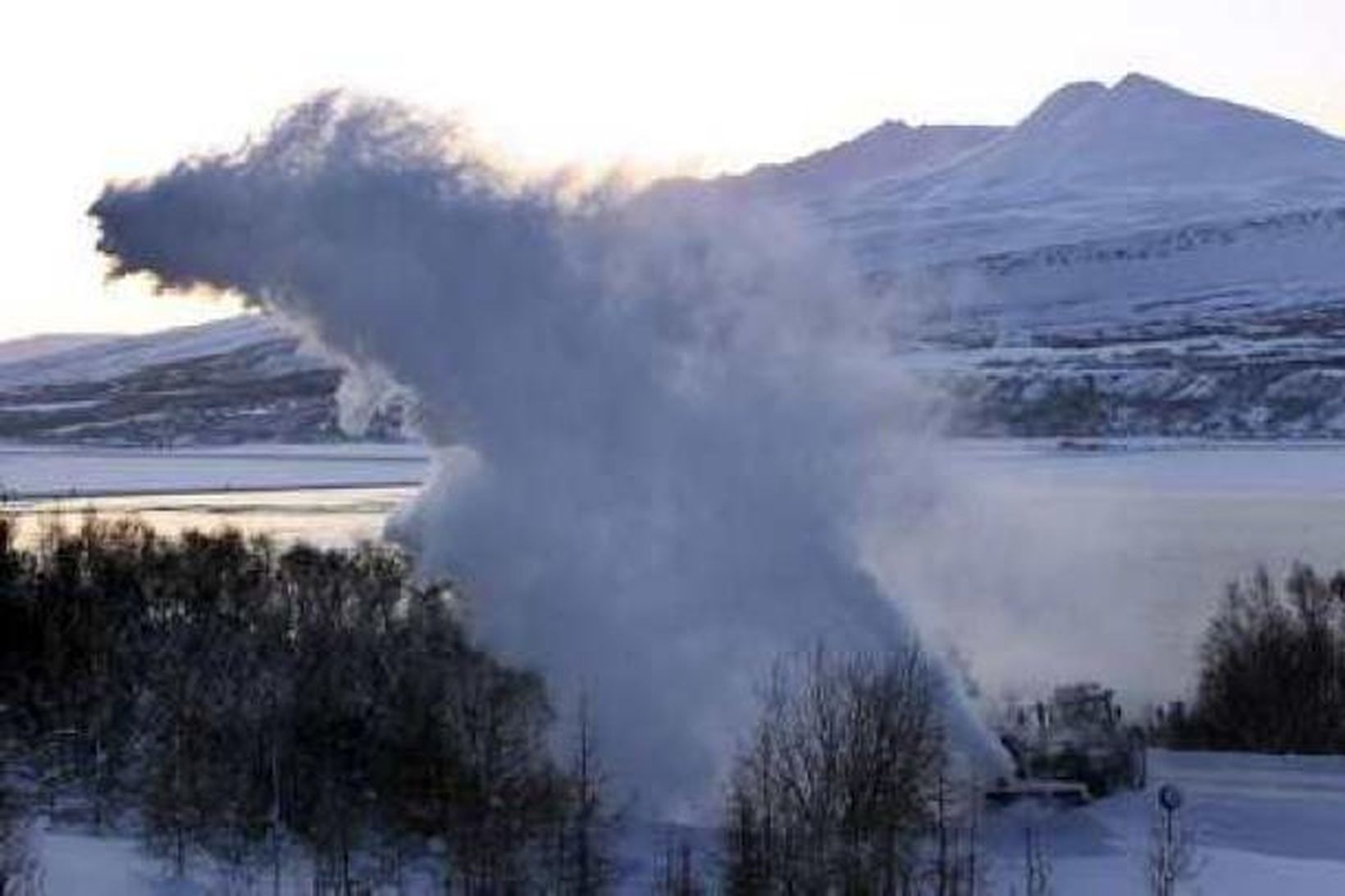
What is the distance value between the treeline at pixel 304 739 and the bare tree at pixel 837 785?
8.08 feet

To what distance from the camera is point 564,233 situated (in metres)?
38.2

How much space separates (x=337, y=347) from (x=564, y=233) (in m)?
4.60

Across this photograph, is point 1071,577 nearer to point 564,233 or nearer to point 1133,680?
point 1133,680

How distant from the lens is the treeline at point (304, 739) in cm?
3216

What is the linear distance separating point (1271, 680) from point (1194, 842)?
19.5m

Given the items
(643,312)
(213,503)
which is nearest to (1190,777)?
(643,312)

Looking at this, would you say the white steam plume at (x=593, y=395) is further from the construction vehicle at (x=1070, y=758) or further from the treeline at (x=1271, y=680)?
the treeline at (x=1271, y=680)

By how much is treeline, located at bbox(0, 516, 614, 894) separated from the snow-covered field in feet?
3.79

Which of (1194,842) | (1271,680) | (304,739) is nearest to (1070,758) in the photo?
(1194,842)

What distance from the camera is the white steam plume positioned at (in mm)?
36094

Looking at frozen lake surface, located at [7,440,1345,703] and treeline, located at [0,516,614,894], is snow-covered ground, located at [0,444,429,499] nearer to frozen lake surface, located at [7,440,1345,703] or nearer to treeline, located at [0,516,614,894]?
frozen lake surface, located at [7,440,1345,703]

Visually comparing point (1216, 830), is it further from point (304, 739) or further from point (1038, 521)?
point (1038, 521)

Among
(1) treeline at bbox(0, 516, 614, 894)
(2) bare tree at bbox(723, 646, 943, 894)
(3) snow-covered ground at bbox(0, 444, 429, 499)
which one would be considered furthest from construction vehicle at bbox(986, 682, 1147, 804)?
(3) snow-covered ground at bbox(0, 444, 429, 499)

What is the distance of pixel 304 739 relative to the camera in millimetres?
37125
